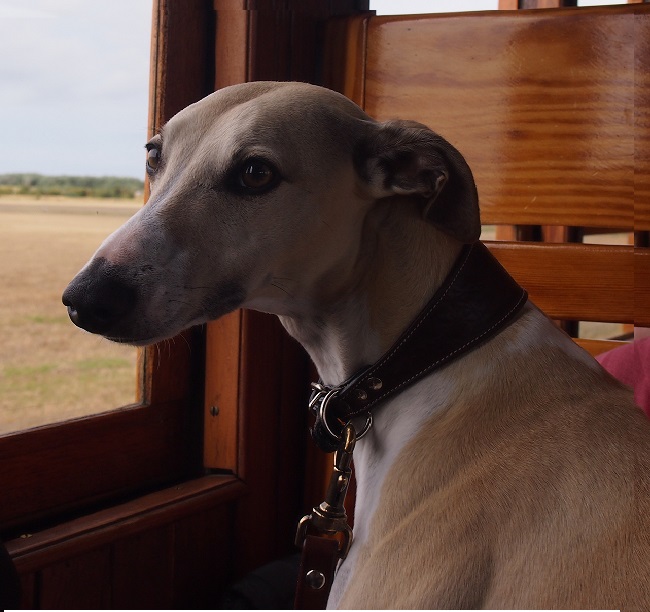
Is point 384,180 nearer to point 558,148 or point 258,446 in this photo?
point 558,148

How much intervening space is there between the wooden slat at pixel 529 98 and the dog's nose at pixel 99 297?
41.7 inches

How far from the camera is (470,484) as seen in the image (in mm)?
1064

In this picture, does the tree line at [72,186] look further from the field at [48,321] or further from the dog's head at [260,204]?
the dog's head at [260,204]

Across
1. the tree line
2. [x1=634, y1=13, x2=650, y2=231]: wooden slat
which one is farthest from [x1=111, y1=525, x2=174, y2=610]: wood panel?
[x1=634, y1=13, x2=650, y2=231]: wooden slat

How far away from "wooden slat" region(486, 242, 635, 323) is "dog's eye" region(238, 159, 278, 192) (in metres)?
0.86

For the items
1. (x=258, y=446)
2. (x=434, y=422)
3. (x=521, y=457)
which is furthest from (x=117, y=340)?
(x=258, y=446)

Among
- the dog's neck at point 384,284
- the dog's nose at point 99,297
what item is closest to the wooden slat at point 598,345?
the dog's neck at point 384,284

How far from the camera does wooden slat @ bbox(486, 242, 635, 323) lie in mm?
1794

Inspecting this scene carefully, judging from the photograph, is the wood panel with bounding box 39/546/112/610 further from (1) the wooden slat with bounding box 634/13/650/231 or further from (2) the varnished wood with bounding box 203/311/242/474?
→ (1) the wooden slat with bounding box 634/13/650/231

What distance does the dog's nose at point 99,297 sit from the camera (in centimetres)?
105

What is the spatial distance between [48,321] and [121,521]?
17.3 inches

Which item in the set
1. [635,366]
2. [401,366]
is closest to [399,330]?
[401,366]

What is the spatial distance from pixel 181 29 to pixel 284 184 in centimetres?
80

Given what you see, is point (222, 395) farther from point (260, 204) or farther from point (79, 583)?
point (260, 204)
